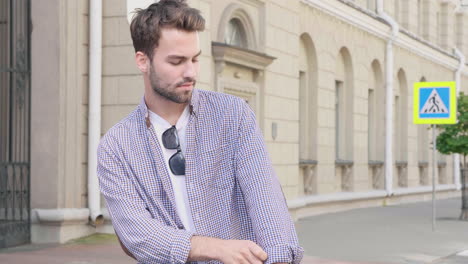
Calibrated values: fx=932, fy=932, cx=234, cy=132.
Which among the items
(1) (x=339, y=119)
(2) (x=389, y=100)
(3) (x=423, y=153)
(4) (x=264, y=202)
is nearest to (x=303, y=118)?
(1) (x=339, y=119)

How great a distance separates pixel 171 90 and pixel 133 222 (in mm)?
334

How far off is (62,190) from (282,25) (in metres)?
6.23

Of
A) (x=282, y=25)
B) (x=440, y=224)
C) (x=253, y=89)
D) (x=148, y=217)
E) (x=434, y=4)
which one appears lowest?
(x=440, y=224)

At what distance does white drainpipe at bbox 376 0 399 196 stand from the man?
2241cm

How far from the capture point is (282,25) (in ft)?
55.1

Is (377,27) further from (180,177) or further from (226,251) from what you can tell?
(226,251)

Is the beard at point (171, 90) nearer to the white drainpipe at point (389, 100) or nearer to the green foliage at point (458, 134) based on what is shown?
the green foliage at point (458, 134)

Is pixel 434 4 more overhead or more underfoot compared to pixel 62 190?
more overhead

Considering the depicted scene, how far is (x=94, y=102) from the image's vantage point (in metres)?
12.4

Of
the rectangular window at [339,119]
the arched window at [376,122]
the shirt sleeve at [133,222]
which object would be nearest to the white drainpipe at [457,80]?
the arched window at [376,122]

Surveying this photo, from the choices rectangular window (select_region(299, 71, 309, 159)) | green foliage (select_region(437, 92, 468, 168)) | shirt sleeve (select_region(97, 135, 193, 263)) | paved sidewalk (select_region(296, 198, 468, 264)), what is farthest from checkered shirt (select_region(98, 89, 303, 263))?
rectangular window (select_region(299, 71, 309, 159))

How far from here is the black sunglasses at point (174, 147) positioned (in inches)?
→ 91.7

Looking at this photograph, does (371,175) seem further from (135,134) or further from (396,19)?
(135,134)

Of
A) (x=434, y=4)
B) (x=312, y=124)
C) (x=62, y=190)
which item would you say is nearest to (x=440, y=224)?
(x=312, y=124)
